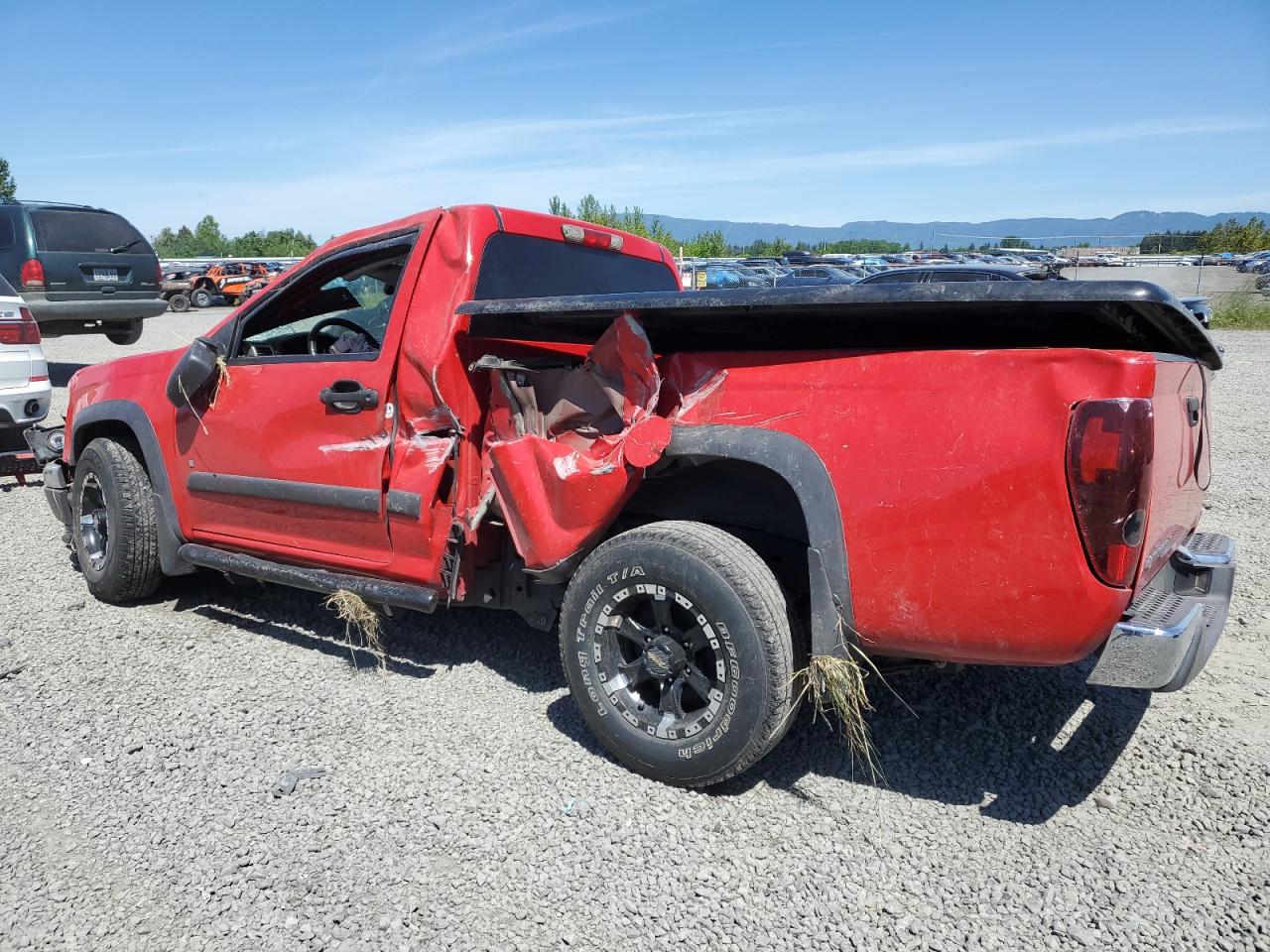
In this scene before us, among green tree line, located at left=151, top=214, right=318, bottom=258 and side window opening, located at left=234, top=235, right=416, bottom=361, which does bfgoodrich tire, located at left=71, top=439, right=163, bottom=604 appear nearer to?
side window opening, located at left=234, top=235, right=416, bottom=361

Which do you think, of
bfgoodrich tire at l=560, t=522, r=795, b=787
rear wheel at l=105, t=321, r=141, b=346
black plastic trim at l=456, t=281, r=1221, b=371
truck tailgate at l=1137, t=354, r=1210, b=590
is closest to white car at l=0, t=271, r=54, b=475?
black plastic trim at l=456, t=281, r=1221, b=371

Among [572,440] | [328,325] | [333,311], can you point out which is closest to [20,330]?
[333,311]

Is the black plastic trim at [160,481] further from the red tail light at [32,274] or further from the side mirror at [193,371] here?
the red tail light at [32,274]

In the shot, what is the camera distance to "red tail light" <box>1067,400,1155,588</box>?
2312 millimetres

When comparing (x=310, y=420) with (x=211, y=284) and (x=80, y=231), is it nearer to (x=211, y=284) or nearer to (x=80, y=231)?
(x=80, y=231)

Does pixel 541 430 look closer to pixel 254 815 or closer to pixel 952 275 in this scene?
pixel 254 815

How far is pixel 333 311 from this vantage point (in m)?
4.74

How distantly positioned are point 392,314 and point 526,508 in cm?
102

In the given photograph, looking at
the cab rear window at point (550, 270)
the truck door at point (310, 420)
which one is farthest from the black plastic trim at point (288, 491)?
the cab rear window at point (550, 270)

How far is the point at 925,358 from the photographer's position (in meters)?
2.60

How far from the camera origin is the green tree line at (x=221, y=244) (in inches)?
2287

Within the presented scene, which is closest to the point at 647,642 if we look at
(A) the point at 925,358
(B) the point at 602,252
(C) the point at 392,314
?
(A) the point at 925,358

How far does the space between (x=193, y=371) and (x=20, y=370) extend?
4.22m

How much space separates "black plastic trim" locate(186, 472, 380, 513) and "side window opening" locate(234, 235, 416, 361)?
0.55m
